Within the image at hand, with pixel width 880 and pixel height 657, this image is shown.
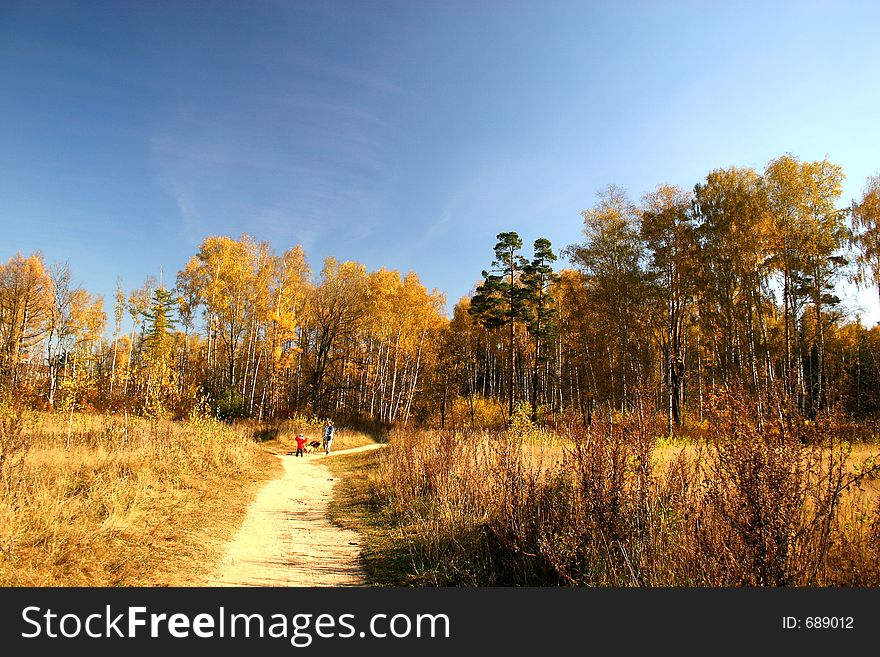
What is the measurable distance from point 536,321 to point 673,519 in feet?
84.1

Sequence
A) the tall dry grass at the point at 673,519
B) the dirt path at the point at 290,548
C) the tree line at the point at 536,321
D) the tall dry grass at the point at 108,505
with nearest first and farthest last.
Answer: the tall dry grass at the point at 673,519
the tall dry grass at the point at 108,505
the dirt path at the point at 290,548
the tree line at the point at 536,321

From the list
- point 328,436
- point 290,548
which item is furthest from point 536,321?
point 290,548

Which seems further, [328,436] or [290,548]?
[328,436]

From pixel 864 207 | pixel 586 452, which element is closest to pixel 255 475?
pixel 586 452

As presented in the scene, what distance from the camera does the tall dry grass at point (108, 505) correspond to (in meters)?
4.87

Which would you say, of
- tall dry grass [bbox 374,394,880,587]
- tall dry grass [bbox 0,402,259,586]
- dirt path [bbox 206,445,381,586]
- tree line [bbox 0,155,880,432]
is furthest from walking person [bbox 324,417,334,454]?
tall dry grass [bbox 374,394,880,587]

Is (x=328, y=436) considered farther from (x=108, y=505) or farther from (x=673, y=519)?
(x=673, y=519)

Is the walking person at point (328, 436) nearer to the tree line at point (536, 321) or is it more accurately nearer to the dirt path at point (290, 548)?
the tree line at point (536, 321)

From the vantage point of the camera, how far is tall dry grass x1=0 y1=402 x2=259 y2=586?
16.0 feet

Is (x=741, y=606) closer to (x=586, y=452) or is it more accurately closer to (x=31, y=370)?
(x=586, y=452)

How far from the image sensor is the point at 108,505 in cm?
664

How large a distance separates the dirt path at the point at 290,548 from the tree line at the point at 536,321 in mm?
4650

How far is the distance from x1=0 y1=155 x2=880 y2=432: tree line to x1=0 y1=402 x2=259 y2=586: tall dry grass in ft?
7.08

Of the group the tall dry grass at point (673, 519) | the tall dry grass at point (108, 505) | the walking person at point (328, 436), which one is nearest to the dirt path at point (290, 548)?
the tall dry grass at point (108, 505)
